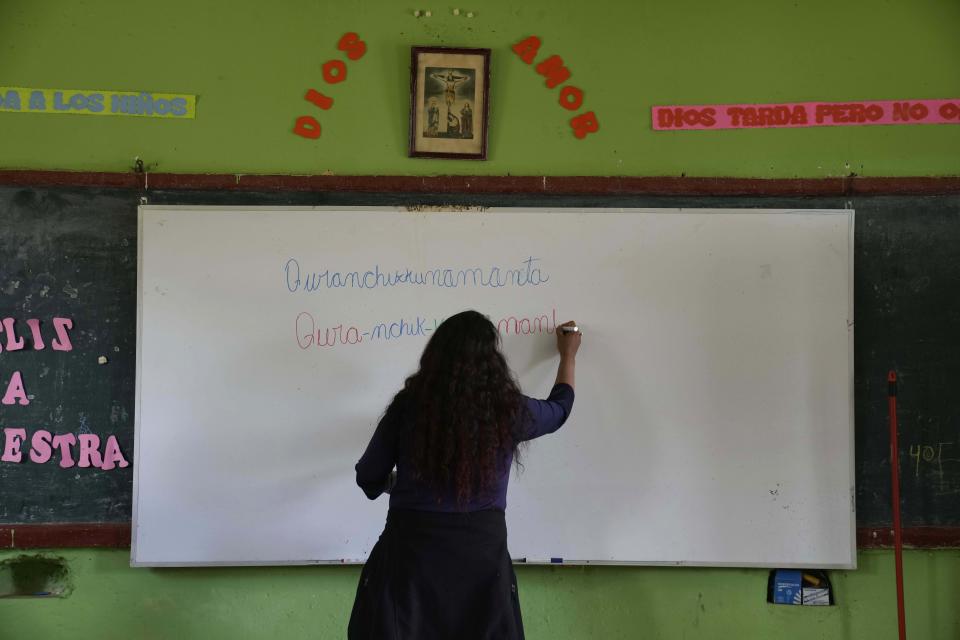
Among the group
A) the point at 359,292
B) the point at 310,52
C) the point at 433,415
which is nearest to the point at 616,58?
the point at 310,52

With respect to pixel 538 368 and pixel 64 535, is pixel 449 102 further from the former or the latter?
pixel 64 535

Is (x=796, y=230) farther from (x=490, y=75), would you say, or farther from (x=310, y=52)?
(x=310, y=52)

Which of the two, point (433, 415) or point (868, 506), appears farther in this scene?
point (868, 506)

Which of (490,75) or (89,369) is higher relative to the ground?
(490,75)

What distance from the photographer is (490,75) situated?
6.31 ft

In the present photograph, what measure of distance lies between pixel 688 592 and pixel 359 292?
1279 mm

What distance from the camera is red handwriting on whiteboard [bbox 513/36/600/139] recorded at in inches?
76.1

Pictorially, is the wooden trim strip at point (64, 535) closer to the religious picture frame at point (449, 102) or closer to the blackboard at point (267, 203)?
the blackboard at point (267, 203)

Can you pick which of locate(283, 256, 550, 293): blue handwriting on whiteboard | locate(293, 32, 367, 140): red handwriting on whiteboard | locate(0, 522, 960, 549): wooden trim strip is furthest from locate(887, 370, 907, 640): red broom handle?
locate(293, 32, 367, 140): red handwriting on whiteboard

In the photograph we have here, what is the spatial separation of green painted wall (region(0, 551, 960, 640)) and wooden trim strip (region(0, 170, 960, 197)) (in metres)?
1.06

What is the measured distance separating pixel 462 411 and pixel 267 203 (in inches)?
37.6

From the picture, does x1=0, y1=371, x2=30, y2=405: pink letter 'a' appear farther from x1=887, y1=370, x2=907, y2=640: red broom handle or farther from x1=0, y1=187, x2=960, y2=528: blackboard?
x1=887, y1=370, x2=907, y2=640: red broom handle

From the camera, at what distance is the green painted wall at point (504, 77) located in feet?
6.32

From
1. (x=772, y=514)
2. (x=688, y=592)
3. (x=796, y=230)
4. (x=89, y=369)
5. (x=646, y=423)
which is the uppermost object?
(x=796, y=230)
